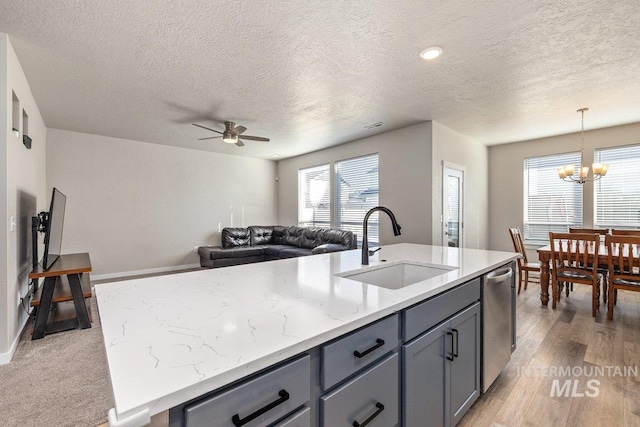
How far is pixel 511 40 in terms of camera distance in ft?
8.16

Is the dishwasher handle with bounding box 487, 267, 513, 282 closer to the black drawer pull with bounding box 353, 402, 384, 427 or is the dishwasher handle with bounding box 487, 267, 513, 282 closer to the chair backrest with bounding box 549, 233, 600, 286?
the black drawer pull with bounding box 353, 402, 384, 427

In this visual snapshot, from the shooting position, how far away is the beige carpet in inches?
73.0

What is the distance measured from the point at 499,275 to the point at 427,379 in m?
1.01

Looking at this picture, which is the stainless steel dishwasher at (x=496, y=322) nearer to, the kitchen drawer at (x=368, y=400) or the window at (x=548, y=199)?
the kitchen drawer at (x=368, y=400)

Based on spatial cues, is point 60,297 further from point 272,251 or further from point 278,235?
point 278,235

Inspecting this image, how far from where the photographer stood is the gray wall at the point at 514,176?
16.9 ft

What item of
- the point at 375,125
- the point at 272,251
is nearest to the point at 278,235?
the point at 272,251

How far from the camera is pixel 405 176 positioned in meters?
5.03

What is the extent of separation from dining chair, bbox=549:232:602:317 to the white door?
152 cm

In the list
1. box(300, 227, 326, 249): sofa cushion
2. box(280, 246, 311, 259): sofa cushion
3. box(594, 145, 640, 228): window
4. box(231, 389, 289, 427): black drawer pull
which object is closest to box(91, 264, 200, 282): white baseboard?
box(280, 246, 311, 259): sofa cushion

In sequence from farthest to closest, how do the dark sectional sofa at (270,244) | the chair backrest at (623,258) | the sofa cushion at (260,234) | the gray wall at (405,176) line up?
the sofa cushion at (260,234), the dark sectional sofa at (270,244), the gray wall at (405,176), the chair backrest at (623,258)

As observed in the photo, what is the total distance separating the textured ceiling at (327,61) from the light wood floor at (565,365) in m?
2.65

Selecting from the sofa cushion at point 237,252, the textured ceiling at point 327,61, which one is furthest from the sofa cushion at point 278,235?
the textured ceiling at point 327,61

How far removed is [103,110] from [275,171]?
4271 millimetres
